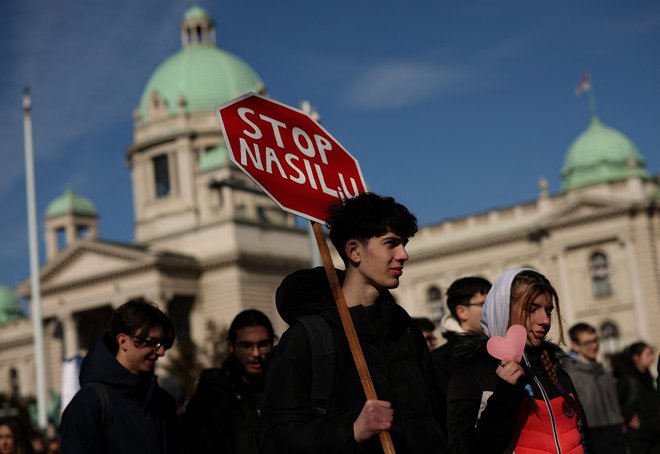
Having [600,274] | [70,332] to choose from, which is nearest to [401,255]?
[600,274]

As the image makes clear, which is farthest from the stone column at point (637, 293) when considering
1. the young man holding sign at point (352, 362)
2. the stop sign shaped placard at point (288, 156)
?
the young man holding sign at point (352, 362)

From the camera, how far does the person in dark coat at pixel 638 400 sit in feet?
33.2

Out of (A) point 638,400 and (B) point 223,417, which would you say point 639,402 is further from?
(B) point 223,417

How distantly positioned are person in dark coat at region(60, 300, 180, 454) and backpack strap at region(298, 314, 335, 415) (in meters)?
1.85

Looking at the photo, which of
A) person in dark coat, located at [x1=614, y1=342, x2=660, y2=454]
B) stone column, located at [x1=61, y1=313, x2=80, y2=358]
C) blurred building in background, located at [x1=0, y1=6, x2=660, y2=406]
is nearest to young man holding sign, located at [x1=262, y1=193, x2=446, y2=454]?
person in dark coat, located at [x1=614, y1=342, x2=660, y2=454]

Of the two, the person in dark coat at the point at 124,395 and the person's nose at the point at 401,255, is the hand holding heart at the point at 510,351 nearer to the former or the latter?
the person's nose at the point at 401,255

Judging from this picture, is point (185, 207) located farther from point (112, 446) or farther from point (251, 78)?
point (112, 446)

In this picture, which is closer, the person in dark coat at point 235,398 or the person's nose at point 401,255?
the person's nose at point 401,255

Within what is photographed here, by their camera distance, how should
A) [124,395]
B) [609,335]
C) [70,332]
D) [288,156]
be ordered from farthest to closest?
[70,332]
[609,335]
[124,395]
[288,156]

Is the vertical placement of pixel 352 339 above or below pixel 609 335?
below

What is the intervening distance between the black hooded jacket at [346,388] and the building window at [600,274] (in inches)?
2041

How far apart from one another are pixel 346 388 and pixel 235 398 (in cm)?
310

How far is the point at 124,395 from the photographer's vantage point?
235 inches

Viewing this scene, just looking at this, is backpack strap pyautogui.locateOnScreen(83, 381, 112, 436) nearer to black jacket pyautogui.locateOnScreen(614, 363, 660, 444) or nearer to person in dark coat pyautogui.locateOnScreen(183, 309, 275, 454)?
person in dark coat pyautogui.locateOnScreen(183, 309, 275, 454)
